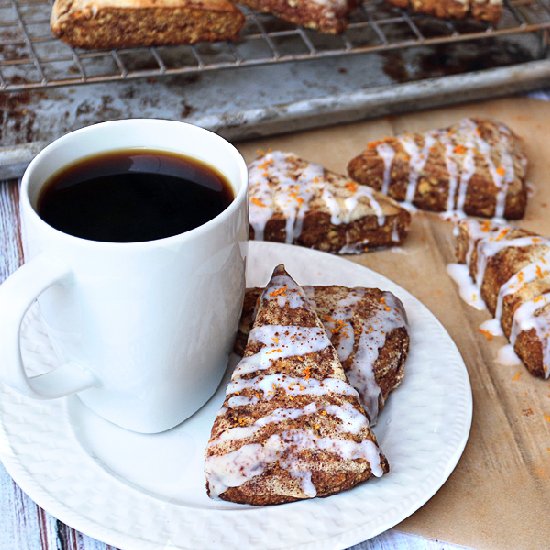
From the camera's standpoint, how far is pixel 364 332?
1.55 metres

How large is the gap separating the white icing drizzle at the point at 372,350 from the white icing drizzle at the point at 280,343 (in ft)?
0.32

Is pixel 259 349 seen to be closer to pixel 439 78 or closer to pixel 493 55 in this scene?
pixel 439 78

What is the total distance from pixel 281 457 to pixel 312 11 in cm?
154

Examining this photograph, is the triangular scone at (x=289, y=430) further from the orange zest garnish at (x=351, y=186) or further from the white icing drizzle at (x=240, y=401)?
the orange zest garnish at (x=351, y=186)

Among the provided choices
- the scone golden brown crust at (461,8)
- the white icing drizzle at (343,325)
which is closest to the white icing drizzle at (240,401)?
the white icing drizzle at (343,325)

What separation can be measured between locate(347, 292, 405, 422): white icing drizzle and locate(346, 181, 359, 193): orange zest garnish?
1.72 ft

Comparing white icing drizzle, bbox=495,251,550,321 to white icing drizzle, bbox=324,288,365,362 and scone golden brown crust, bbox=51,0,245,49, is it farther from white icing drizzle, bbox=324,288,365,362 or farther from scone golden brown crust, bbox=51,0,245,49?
scone golden brown crust, bbox=51,0,245,49

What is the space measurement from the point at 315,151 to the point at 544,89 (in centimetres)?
82

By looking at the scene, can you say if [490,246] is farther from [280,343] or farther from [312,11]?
[312,11]

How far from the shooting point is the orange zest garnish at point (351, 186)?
2.11 m

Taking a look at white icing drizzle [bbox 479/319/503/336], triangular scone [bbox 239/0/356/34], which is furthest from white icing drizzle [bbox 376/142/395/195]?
white icing drizzle [bbox 479/319/503/336]

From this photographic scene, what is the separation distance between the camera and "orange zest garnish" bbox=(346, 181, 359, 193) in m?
2.11

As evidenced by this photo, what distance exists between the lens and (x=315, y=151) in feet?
7.88

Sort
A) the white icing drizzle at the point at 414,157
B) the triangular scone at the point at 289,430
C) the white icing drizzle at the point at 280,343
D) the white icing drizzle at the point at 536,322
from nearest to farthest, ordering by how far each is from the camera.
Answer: the triangular scone at the point at 289,430
the white icing drizzle at the point at 280,343
the white icing drizzle at the point at 536,322
the white icing drizzle at the point at 414,157
